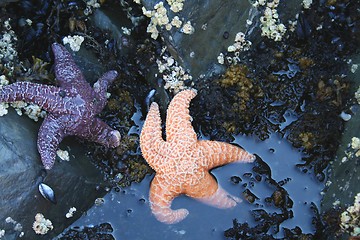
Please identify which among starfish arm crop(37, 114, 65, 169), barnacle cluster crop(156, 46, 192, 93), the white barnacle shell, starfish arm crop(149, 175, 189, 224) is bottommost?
the white barnacle shell

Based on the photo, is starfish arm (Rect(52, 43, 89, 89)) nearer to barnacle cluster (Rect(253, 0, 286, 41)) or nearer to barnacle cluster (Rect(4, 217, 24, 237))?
barnacle cluster (Rect(4, 217, 24, 237))

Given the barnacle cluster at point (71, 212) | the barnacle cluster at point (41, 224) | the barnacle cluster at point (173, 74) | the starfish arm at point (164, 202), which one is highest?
the barnacle cluster at point (173, 74)

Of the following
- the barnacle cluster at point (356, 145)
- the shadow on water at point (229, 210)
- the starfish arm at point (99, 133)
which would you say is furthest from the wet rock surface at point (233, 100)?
the barnacle cluster at point (356, 145)

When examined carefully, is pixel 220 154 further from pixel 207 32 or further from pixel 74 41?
pixel 74 41

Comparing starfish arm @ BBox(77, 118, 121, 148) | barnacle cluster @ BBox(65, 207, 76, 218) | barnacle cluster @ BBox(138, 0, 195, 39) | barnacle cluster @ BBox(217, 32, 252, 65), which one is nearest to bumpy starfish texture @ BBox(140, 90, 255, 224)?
starfish arm @ BBox(77, 118, 121, 148)

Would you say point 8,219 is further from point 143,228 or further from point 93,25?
point 93,25

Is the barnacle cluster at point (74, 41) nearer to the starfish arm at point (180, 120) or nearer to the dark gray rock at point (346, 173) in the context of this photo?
the starfish arm at point (180, 120)
